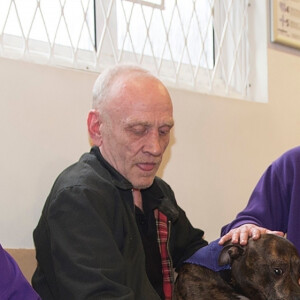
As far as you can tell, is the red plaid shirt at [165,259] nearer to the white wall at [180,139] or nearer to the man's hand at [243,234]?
the man's hand at [243,234]

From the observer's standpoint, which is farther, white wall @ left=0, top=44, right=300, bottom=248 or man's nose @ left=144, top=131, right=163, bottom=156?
white wall @ left=0, top=44, right=300, bottom=248

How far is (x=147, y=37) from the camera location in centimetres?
287

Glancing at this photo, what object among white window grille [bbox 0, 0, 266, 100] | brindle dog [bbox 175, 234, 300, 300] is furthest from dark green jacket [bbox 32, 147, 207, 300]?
white window grille [bbox 0, 0, 266, 100]

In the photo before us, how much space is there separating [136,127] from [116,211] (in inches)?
10.7

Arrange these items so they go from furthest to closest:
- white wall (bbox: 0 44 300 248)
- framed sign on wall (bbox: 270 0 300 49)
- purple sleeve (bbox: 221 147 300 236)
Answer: framed sign on wall (bbox: 270 0 300 49) → purple sleeve (bbox: 221 147 300 236) → white wall (bbox: 0 44 300 248)

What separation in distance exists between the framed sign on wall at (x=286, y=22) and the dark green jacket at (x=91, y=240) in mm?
1629

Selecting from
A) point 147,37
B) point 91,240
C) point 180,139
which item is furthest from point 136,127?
point 147,37

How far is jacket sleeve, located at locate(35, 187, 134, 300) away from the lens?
162 centimetres

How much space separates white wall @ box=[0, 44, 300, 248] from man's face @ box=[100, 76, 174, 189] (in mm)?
379

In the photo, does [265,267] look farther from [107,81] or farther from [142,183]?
[107,81]

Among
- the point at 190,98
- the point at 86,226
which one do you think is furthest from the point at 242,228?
the point at 190,98

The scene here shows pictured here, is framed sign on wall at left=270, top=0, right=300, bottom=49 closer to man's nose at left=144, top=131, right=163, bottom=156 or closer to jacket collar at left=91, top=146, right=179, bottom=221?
jacket collar at left=91, top=146, right=179, bottom=221

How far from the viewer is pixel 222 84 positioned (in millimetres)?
3197

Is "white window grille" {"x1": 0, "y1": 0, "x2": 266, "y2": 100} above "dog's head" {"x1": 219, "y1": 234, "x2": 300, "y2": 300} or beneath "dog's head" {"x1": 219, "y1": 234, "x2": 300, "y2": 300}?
above
